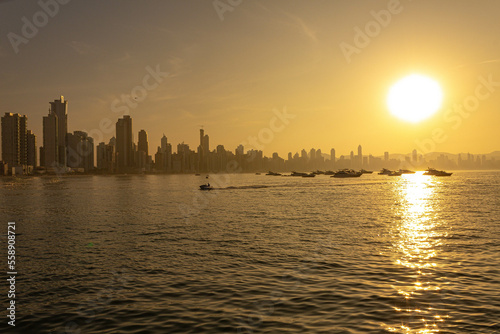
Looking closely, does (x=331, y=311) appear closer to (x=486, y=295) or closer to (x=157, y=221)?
(x=486, y=295)

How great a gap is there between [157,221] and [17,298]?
34.0m

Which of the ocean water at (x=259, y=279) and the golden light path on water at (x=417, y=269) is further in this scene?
the ocean water at (x=259, y=279)

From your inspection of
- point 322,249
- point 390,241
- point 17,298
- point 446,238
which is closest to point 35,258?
point 17,298

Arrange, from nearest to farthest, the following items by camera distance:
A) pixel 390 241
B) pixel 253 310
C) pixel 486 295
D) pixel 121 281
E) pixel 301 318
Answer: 1. pixel 301 318
2. pixel 253 310
3. pixel 486 295
4. pixel 121 281
5. pixel 390 241

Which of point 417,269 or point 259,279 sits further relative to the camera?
point 417,269

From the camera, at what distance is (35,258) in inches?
1257

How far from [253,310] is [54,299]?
11.6 metres

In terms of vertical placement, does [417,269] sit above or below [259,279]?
below

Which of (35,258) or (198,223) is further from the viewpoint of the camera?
(198,223)

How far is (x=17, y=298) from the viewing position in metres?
21.5

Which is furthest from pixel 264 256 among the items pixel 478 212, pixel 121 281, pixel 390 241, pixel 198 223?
pixel 478 212

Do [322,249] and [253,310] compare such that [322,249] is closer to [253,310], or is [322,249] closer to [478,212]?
[253,310]

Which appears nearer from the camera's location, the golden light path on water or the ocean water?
the golden light path on water

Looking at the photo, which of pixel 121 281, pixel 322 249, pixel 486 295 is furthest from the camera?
pixel 322 249
